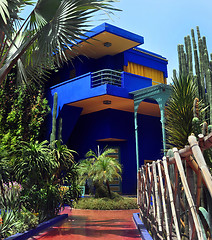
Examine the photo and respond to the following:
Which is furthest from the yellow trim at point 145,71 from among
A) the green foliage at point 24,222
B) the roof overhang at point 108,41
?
the green foliage at point 24,222

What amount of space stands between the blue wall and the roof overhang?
3680mm

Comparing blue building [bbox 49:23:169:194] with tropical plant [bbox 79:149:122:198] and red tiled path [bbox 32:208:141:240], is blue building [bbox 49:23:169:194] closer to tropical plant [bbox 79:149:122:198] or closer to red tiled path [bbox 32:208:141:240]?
tropical plant [bbox 79:149:122:198]

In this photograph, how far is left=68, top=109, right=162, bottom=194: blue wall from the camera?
17.0 meters

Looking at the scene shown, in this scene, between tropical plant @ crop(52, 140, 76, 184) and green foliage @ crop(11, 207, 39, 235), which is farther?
tropical plant @ crop(52, 140, 76, 184)

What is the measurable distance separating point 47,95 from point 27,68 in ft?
29.7

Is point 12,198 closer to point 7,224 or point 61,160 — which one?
point 7,224

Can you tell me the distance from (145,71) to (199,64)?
10108mm

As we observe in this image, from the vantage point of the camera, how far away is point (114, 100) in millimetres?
15578

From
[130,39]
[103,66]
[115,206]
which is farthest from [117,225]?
[103,66]

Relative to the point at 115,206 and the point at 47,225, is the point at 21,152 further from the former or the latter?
the point at 115,206

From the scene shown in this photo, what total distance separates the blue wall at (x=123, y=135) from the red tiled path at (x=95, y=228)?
21.9 feet

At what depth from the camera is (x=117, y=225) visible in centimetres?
855

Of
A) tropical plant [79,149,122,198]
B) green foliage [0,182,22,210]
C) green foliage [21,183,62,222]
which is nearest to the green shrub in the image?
tropical plant [79,149,122,198]

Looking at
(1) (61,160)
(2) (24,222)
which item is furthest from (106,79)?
(2) (24,222)
